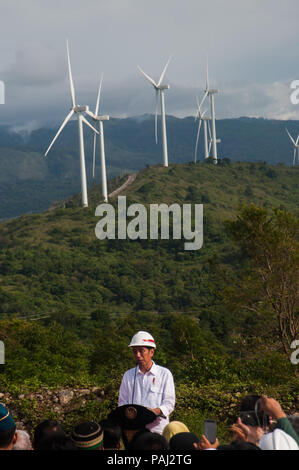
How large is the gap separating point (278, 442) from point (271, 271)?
15984mm

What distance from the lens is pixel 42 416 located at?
1005 cm

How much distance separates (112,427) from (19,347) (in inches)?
675

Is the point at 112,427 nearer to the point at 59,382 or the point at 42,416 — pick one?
Answer: the point at 42,416

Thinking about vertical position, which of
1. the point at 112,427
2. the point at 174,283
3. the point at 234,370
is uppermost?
the point at 112,427

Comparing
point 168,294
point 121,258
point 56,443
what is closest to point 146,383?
point 56,443

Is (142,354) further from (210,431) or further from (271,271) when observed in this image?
(271,271)

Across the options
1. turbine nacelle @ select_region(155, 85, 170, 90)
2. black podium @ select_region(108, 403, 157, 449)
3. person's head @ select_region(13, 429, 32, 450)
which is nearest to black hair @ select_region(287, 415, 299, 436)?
black podium @ select_region(108, 403, 157, 449)

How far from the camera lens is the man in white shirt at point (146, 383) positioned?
7316 millimetres

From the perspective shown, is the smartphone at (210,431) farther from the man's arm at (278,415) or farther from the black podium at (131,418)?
the black podium at (131,418)

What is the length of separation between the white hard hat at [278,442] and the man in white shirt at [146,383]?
7.93ft

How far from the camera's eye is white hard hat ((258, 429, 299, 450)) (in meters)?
4.80
